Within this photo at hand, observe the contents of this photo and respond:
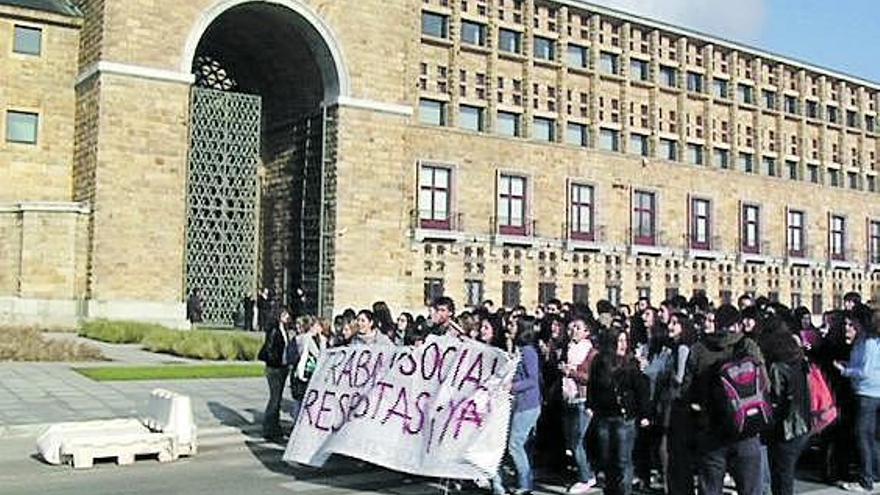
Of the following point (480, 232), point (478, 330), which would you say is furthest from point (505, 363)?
point (480, 232)

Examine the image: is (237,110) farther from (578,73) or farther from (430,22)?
(578,73)

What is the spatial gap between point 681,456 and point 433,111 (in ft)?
114

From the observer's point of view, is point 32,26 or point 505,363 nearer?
point 505,363

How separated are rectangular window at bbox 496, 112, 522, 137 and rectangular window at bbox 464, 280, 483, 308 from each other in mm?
8052

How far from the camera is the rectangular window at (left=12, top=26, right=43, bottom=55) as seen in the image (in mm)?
32438

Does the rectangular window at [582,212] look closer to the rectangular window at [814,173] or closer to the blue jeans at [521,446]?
the rectangular window at [814,173]

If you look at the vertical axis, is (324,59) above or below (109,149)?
above

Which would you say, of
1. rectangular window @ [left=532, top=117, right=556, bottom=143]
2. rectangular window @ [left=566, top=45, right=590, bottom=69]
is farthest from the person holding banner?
rectangular window @ [left=566, top=45, right=590, bottom=69]

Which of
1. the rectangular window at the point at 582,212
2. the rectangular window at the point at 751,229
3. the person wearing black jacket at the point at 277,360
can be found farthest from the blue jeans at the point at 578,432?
the rectangular window at the point at 751,229

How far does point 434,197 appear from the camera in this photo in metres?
38.7

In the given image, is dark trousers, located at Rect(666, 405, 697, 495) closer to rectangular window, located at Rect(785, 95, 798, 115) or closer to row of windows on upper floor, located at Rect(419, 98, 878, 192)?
row of windows on upper floor, located at Rect(419, 98, 878, 192)

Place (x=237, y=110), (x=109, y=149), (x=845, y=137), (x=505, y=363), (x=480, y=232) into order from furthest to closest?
(x=845, y=137) < (x=480, y=232) < (x=237, y=110) < (x=109, y=149) < (x=505, y=363)

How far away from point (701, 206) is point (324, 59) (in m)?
22.1

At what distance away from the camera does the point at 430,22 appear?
41.7 meters
